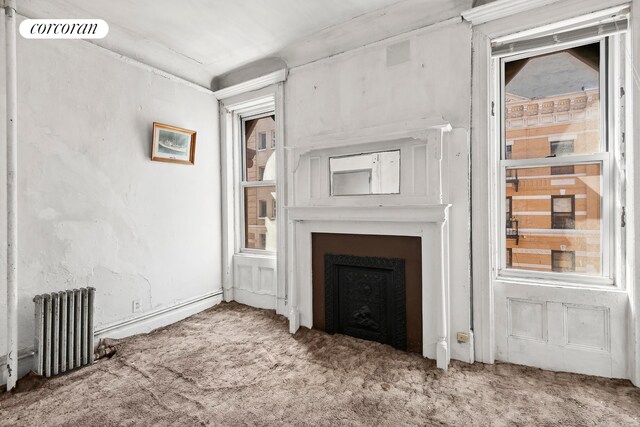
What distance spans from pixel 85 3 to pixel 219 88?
1.47m

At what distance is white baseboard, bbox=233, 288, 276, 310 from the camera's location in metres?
3.57

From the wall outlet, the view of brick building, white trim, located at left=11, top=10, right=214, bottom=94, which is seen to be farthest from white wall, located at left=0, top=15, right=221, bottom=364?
the view of brick building

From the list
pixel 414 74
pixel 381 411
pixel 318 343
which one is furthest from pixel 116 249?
pixel 414 74

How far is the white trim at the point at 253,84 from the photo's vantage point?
128 inches

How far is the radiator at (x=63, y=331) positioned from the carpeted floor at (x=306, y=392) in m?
0.11

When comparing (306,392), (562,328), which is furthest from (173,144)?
(562,328)

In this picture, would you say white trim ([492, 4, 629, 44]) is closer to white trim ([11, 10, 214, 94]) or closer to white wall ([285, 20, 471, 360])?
white wall ([285, 20, 471, 360])

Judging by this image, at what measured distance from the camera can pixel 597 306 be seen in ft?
7.01

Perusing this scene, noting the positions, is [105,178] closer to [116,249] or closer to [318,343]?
[116,249]

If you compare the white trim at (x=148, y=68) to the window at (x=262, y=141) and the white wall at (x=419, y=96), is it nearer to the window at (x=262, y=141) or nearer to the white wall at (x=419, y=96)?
the window at (x=262, y=141)

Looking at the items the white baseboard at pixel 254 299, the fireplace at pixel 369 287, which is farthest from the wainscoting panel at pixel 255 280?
the fireplace at pixel 369 287

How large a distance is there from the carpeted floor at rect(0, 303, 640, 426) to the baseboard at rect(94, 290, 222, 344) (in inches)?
6.9

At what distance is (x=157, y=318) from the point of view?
3080 millimetres

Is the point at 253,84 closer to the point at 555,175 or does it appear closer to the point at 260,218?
the point at 260,218
